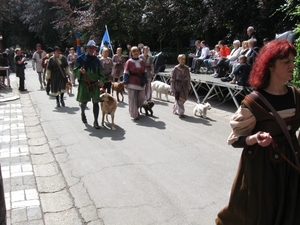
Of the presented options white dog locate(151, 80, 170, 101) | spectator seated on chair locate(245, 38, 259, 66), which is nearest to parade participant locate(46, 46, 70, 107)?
white dog locate(151, 80, 170, 101)

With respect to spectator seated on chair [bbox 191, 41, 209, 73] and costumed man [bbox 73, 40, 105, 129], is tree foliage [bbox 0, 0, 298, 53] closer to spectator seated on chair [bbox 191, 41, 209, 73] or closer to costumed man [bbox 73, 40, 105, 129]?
spectator seated on chair [bbox 191, 41, 209, 73]

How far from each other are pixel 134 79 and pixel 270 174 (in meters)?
6.65

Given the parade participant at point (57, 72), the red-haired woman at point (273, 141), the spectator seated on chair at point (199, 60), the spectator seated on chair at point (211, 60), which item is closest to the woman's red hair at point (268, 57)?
the red-haired woman at point (273, 141)

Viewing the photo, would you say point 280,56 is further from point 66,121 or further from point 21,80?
point 21,80

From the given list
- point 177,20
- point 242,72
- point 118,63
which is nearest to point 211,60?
point 118,63

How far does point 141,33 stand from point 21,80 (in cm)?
1197

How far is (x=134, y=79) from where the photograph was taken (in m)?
8.95

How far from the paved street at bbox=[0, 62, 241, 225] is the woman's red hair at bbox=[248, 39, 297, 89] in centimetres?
196

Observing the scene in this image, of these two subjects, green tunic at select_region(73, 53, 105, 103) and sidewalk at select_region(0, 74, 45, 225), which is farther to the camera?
green tunic at select_region(73, 53, 105, 103)

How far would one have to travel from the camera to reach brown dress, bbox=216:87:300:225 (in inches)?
99.7

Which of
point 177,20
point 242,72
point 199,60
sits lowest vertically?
point 242,72

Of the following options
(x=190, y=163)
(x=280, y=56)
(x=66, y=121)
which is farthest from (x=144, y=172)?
(x=66, y=121)

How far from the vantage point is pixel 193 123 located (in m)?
8.75

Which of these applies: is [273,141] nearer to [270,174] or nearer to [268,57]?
[270,174]
